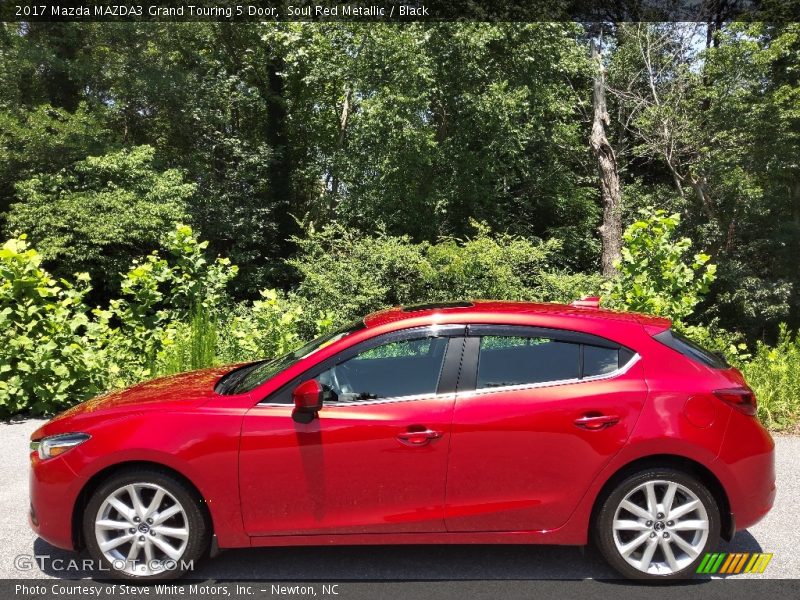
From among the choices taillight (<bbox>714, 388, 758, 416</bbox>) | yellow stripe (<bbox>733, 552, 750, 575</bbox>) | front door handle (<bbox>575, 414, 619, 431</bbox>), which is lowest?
yellow stripe (<bbox>733, 552, 750, 575</bbox>)

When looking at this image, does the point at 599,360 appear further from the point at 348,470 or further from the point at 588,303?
the point at 348,470

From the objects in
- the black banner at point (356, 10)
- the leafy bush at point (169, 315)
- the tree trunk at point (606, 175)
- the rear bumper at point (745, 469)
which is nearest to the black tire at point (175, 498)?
the rear bumper at point (745, 469)

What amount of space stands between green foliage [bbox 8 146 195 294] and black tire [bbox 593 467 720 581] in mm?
15683

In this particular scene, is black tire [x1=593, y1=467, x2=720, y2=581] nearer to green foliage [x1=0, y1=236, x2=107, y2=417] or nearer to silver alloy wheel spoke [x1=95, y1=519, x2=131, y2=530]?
silver alloy wheel spoke [x1=95, y1=519, x2=131, y2=530]

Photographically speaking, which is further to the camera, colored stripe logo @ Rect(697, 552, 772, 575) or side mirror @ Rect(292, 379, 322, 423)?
colored stripe logo @ Rect(697, 552, 772, 575)

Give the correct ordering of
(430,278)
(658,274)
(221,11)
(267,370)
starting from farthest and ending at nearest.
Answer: (221,11), (430,278), (658,274), (267,370)

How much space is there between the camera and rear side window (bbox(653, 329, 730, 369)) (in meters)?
3.97

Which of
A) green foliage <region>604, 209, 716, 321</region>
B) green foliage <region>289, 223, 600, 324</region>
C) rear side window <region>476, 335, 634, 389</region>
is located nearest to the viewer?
rear side window <region>476, 335, 634, 389</region>

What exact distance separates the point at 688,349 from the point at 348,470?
207cm

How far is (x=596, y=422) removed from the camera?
145 inches

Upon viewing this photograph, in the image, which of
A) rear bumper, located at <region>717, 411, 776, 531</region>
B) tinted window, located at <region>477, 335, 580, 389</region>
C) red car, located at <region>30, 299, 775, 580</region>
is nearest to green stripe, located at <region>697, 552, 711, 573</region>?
red car, located at <region>30, 299, 775, 580</region>

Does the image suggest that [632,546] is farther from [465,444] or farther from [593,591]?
[465,444]

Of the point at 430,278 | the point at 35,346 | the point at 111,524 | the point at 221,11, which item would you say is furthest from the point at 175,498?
the point at 221,11

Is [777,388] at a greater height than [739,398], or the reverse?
[739,398]
